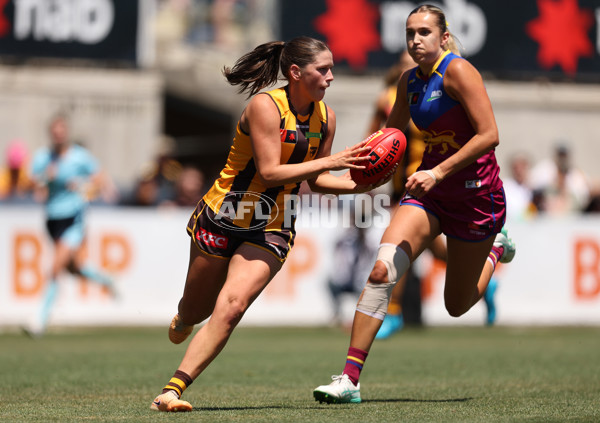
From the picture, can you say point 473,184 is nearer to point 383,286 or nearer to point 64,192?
point 383,286

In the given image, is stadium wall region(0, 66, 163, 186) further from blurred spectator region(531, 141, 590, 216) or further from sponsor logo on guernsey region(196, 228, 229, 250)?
sponsor logo on guernsey region(196, 228, 229, 250)

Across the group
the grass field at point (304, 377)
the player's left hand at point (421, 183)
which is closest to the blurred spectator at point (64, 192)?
the grass field at point (304, 377)

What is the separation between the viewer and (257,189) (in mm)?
5840

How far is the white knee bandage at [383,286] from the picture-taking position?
601 cm

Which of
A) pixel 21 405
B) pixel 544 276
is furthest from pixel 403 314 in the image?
pixel 21 405

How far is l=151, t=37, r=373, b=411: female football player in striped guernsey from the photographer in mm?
5645

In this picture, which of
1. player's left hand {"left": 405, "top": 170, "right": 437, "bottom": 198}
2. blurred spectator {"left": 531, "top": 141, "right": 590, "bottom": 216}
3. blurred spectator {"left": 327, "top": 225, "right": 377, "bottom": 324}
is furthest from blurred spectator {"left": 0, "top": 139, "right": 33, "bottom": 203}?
player's left hand {"left": 405, "top": 170, "right": 437, "bottom": 198}

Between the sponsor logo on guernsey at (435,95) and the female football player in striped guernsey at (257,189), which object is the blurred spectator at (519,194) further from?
the female football player in striped guernsey at (257,189)

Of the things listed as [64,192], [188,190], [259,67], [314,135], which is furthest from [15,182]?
[314,135]

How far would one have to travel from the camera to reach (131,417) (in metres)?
5.32

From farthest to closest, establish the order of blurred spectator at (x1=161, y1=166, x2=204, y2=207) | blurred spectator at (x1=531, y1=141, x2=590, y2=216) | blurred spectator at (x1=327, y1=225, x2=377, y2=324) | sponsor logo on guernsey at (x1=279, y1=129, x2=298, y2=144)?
blurred spectator at (x1=531, y1=141, x2=590, y2=216) → blurred spectator at (x1=161, y1=166, x2=204, y2=207) → blurred spectator at (x1=327, y1=225, x2=377, y2=324) → sponsor logo on guernsey at (x1=279, y1=129, x2=298, y2=144)

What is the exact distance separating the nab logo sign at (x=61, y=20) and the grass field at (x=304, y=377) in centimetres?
711

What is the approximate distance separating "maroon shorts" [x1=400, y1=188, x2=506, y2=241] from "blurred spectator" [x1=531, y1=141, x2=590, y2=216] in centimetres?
900

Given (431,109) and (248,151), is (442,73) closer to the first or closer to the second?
(431,109)
